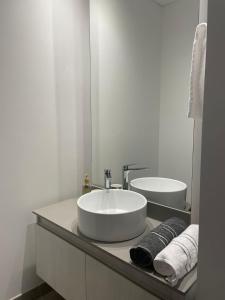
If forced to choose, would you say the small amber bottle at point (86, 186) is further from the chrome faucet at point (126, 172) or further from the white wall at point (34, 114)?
the chrome faucet at point (126, 172)

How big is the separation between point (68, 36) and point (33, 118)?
0.63 m

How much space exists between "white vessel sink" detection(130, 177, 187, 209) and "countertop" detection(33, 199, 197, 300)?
0.14m

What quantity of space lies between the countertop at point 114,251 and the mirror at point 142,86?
423 mm

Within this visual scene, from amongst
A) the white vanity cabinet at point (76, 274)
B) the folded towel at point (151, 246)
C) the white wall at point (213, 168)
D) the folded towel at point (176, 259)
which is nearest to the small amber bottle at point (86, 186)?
the white vanity cabinet at point (76, 274)

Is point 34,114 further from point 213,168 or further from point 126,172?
point 213,168

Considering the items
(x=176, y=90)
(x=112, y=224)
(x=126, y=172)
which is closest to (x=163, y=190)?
(x=126, y=172)

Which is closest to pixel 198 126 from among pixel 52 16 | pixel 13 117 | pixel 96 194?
pixel 96 194

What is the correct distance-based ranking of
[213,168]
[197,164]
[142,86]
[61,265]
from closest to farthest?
1. [213,168]
2. [197,164]
3. [61,265]
4. [142,86]

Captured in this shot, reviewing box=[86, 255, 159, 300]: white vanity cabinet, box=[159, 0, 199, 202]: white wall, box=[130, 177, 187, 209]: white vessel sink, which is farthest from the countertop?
box=[159, 0, 199, 202]: white wall

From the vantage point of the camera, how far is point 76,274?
125 cm

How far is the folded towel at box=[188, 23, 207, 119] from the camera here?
41.6 inches

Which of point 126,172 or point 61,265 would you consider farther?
point 126,172

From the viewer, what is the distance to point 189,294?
832mm

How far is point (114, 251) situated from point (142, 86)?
1065mm
